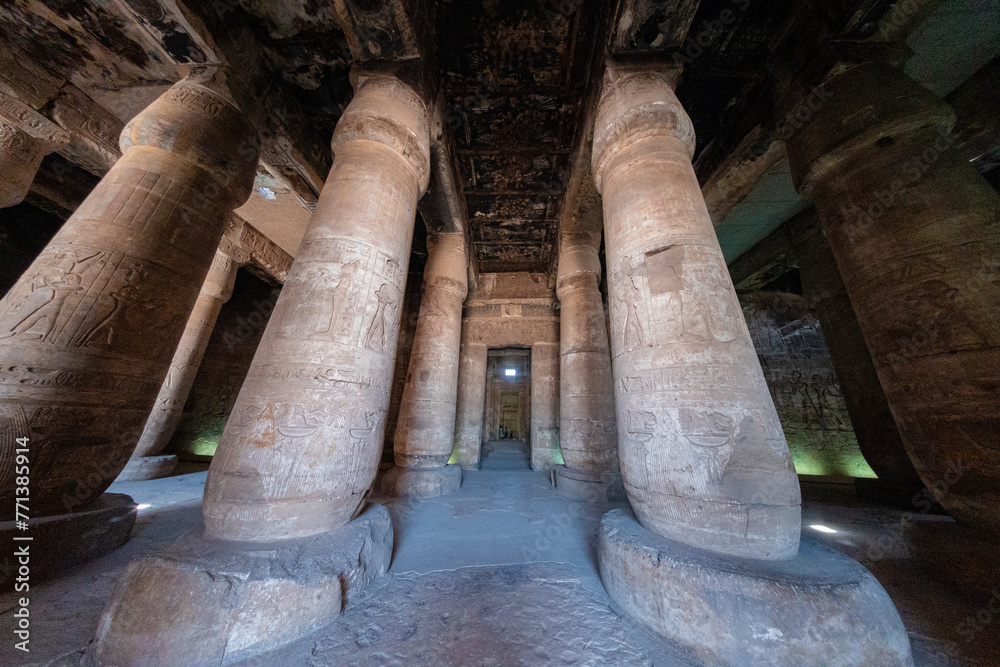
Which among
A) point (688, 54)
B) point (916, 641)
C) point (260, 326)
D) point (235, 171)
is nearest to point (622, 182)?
point (688, 54)

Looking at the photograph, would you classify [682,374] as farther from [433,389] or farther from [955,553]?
[433,389]

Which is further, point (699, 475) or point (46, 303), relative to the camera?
point (46, 303)

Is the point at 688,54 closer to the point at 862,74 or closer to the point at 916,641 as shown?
the point at 862,74

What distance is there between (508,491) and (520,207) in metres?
5.31

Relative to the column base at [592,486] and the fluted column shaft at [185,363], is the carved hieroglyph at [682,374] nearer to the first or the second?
the column base at [592,486]

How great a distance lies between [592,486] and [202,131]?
6224 millimetres

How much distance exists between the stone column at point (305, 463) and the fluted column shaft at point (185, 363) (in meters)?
4.44

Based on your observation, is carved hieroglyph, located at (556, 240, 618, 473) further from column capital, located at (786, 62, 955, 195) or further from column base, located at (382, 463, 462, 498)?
column capital, located at (786, 62, 955, 195)

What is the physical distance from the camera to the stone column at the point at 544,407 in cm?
662

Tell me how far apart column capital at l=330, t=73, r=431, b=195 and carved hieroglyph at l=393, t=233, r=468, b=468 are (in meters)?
2.48

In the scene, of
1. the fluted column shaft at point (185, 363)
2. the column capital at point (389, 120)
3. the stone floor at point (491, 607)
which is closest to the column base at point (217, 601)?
the stone floor at point (491, 607)

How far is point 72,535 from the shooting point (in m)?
1.94

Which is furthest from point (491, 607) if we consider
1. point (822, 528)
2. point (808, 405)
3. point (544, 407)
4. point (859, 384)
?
point (808, 405)

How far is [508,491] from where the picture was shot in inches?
184
